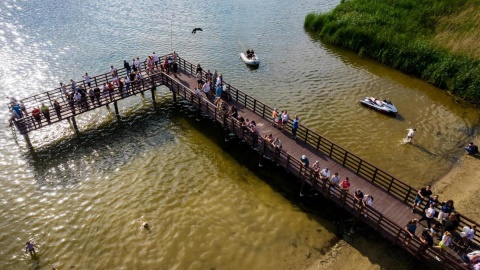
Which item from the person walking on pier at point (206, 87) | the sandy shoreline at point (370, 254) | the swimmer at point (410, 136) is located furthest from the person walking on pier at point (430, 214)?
the person walking on pier at point (206, 87)

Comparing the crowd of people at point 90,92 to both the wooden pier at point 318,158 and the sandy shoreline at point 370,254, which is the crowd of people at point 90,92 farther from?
the sandy shoreline at point 370,254

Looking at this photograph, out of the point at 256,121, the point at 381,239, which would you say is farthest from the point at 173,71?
the point at 381,239

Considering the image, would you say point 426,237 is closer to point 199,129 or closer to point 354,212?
point 354,212

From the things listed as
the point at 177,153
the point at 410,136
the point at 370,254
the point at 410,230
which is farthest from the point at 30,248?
the point at 410,136

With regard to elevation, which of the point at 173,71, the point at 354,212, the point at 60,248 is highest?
the point at 173,71

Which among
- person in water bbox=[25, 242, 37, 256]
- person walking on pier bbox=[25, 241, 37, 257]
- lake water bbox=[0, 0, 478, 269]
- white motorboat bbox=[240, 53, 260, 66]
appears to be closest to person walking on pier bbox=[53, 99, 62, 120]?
lake water bbox=[0, 0, 478, 269]
